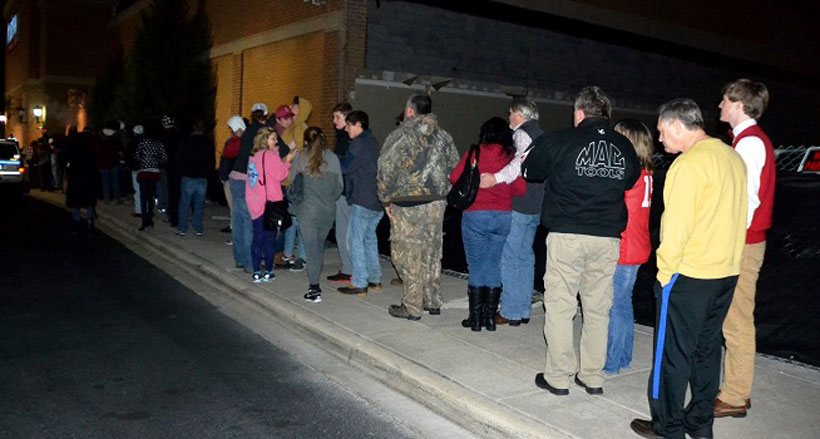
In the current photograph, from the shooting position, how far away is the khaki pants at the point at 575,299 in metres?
5.00

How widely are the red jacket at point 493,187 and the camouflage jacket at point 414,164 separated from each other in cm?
38

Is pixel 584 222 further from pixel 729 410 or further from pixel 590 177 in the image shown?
pixel 729 410

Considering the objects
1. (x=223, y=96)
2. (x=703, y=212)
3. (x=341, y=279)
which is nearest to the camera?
(x=703, y=212)

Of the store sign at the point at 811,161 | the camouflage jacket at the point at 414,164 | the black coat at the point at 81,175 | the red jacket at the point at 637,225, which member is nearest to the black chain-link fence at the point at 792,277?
the red jacket at the point at 637,225

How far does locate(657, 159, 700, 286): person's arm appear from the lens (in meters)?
4.11

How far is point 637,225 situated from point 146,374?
4.01 meters

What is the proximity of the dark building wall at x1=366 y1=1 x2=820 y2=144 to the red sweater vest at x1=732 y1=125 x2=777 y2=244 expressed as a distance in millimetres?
12489

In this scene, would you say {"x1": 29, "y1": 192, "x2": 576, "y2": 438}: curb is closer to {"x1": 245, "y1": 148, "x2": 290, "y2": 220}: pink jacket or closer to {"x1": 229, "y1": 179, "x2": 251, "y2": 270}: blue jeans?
{"x1": 229, "y1": 179, "x2": 251, "y2": 270}: blue jeans

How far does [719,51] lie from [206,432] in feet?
76.1

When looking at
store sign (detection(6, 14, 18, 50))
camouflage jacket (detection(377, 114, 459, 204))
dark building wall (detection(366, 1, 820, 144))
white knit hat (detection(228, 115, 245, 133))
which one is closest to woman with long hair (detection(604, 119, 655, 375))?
camouflage jacket (detection(377, 114, 459, 204))

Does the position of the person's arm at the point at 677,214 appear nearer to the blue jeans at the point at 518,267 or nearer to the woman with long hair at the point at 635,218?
the woman with long hair at the point at 635,218

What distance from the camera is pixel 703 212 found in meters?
4.14

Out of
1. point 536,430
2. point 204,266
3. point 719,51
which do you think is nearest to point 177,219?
point 204,266

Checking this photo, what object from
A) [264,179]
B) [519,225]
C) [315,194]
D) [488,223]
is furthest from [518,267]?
[264,179]
